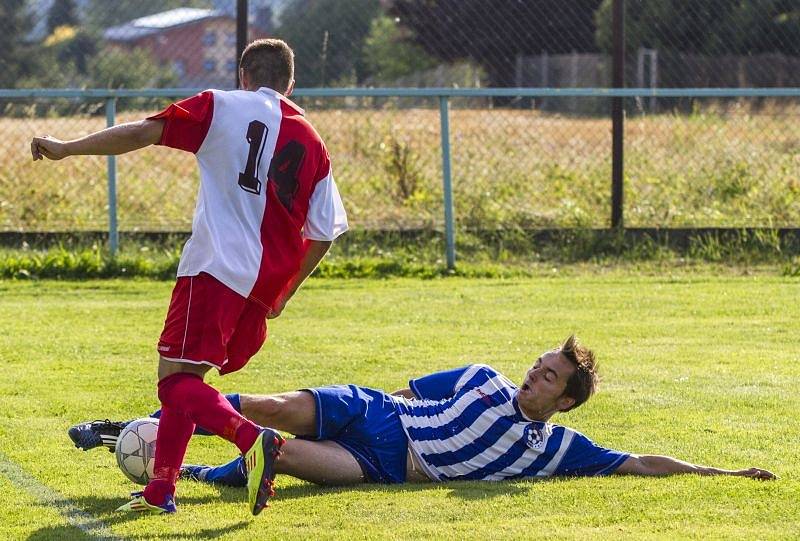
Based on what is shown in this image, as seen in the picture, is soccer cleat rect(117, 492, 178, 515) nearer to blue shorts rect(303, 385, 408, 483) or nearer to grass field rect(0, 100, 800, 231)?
blue shorts rect(303, 385, 408, 483)

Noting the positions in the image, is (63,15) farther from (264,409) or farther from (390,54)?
(264,409)

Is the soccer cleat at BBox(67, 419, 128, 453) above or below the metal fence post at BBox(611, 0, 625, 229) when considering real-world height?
below

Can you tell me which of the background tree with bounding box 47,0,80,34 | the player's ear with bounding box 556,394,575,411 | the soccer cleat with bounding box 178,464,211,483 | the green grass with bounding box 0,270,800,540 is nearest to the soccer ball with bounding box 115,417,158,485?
the green grass with bounding box 0,270,800,540

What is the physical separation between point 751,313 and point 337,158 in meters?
4.44

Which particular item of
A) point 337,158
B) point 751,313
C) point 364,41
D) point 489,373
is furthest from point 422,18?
point 489,373

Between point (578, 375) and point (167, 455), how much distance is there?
1.60 m

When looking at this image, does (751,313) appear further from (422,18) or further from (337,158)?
(422,18)

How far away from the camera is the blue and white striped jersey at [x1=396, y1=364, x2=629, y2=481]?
16.8 feet

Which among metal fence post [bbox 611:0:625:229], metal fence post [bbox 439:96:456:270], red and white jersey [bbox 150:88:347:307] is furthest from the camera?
metal fence post [bbox 611:0:625:229]

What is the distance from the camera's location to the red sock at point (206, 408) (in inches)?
170

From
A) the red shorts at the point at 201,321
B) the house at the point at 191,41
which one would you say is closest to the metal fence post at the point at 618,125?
the house at the point at 191,41

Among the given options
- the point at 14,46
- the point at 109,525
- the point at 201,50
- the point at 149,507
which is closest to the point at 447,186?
the point at 201,50

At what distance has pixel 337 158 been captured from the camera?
40.2ft

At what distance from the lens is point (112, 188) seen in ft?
35.7
